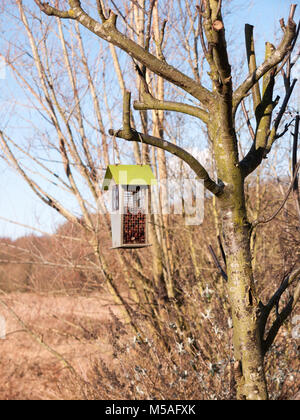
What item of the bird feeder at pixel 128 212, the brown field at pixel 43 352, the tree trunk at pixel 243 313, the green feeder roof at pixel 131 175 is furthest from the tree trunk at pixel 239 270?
the brown field at pixel 43 352

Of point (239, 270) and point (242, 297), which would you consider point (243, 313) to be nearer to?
point (242, 297)

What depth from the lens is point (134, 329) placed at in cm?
535

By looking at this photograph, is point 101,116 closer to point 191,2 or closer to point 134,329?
point 191,2

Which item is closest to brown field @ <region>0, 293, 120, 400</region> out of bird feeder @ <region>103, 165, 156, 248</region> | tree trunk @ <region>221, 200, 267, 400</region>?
bird feeder @ <region>103, 165, 156, 248</region>

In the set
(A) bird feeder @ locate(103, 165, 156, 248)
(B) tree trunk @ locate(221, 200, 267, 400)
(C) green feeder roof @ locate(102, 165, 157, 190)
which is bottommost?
(B) tree trunk @ locate(221, 200, 267, 400)

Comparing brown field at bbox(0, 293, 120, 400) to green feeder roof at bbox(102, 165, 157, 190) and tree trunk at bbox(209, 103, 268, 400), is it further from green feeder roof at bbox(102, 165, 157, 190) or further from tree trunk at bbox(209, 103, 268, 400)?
tree trunk at bbox(209, 103, 268, 400)

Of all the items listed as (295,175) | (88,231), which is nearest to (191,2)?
(88,231)

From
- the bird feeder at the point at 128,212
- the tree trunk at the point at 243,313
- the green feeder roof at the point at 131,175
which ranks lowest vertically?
the tree trunk at the point at 243,313

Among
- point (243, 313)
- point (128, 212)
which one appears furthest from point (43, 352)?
point (243, 313)

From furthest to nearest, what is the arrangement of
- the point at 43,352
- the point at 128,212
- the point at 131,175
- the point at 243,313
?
the point at 43,352
the point at 128,212
the point at 131,175
the point at 243,313

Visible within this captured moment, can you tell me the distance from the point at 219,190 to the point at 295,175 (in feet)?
1.13

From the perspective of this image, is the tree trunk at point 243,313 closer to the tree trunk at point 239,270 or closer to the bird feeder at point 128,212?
the tree trunk at point 239,270

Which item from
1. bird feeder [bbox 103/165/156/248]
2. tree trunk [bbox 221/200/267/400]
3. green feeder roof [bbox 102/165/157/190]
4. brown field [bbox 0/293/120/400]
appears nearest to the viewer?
tree trunk [bbox 221/200/267/400]

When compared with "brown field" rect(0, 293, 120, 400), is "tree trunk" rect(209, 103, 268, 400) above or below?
above
